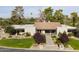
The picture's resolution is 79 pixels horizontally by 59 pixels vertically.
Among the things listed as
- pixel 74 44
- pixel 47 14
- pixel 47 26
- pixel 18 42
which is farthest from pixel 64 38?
pixel 18 42

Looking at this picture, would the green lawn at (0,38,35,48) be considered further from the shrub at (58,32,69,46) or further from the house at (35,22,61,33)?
the shrub at (58,32,69,46)

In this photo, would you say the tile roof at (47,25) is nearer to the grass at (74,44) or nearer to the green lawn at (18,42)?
the green lawn at (18,42)

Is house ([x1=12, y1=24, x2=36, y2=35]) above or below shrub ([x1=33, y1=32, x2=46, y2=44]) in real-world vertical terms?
above

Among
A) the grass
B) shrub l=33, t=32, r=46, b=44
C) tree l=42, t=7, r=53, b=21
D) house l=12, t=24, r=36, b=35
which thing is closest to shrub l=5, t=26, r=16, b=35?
house l=12, t=24, r=36, b=35

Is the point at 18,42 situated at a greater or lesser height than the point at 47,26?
lesser

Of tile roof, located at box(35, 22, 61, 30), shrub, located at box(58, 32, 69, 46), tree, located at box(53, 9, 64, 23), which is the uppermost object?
tree, located at box(53, 9, 64, 23)

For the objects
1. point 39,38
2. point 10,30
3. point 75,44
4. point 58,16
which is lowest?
point 75,44

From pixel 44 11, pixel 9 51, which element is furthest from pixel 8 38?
pixel 44 11

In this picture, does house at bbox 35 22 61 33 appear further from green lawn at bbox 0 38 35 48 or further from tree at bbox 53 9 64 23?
green lawn at bbox 0 38 35 48

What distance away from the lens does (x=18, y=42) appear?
8.60 meters

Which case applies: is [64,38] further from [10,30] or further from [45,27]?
[10,30]

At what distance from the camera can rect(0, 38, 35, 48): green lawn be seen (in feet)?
28.1

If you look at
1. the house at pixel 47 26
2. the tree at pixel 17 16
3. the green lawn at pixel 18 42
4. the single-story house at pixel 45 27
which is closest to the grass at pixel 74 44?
the single-story house at pixel 45 27

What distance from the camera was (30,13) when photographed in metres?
8.62
